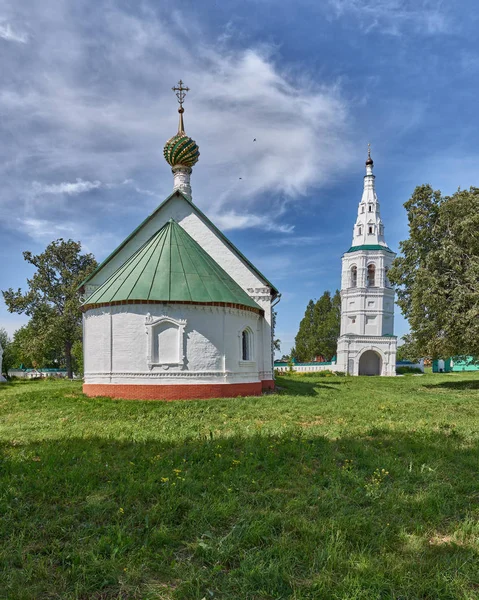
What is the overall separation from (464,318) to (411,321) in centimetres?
352

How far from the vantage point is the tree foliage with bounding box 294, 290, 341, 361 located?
5444 centimetres

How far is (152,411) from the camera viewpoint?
442 inches

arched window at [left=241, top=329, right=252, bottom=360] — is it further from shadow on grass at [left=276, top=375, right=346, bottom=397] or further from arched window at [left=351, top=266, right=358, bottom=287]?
arched window at [left=351, top=266, right=358, bottom=287]

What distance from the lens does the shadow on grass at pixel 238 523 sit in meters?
3.44

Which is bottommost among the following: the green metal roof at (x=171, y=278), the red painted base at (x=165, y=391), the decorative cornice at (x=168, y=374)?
the red painted base at (x=165, y=391)

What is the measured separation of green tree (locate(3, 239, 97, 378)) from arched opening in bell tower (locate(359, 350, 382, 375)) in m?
28.8

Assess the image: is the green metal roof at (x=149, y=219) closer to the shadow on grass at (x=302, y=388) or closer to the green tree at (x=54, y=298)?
the shadow on grass at (x=302, y=388)

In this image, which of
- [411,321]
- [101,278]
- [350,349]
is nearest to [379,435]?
[101,278]

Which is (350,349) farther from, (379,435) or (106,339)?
(379,435)

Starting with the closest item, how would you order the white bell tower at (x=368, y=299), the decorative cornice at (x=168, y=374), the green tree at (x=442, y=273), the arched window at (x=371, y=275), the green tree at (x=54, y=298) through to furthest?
1. the decorative cornice at (x=168, y=374)
2. the green tree at (x=442, y=273)
3. the green tree at (x=54, y=298)
4. the white bell tower at (x=368, y=299)
5. the arched window at (x=371, y=275)

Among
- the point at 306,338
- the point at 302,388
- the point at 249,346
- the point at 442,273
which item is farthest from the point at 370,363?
the point at 249,346

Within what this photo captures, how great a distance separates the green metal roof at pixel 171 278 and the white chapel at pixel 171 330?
4 centimetres

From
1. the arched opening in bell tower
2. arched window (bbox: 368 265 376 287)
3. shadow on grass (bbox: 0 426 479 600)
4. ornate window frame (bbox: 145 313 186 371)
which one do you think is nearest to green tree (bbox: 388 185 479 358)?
ornate window frame (bbox: 145 313 186 371)

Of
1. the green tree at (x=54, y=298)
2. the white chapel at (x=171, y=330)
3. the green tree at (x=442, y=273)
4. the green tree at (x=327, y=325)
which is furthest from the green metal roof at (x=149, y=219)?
the green tree at (x=327, y=325)
